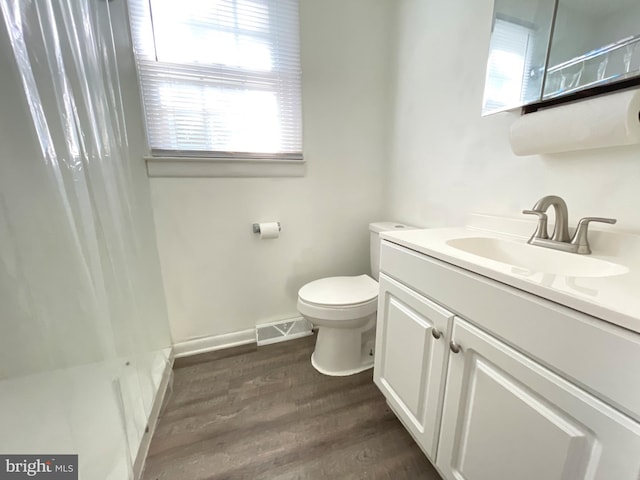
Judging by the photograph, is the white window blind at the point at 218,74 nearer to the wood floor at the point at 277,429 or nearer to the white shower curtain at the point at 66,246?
the white shower curtain at the point at 66,246

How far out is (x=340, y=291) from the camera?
1374 millimetres

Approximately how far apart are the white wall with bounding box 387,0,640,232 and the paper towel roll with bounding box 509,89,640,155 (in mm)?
92

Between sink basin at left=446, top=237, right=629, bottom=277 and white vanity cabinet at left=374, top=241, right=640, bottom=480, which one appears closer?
white vanity cabinet at left=374, top=241, right=640, bottom=480

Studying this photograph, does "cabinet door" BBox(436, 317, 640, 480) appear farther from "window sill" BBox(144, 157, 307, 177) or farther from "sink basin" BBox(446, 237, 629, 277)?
"window sill" BBox(144, 157, 307, 177)

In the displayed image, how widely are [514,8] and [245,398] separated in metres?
1.95

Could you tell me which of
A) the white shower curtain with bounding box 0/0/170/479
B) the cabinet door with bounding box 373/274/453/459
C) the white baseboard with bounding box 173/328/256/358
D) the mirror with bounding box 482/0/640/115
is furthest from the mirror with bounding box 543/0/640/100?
the white baseboard with bounding box 173/328/256/358

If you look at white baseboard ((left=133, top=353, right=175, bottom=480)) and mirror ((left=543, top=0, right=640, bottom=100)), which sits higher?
mirror ((left=543, top=0, right=640, bottom=100))

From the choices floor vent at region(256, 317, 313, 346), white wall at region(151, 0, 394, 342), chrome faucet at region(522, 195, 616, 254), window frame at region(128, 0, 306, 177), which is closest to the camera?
chrome faucet at region(522, 195, 616, 254)

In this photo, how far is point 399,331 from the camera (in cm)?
95

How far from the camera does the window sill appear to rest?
1324mm

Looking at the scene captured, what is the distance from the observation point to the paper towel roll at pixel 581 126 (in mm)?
628

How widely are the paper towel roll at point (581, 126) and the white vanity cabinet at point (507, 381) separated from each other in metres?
0.52

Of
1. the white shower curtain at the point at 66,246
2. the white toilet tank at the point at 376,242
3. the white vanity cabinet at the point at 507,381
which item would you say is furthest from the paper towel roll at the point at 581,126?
the white shower curtain at the point at 66,246

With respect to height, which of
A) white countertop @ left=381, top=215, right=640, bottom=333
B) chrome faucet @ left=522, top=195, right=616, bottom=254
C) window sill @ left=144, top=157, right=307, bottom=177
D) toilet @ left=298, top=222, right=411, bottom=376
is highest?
window sill @ left=144, top=157, right=307, bottom=177
